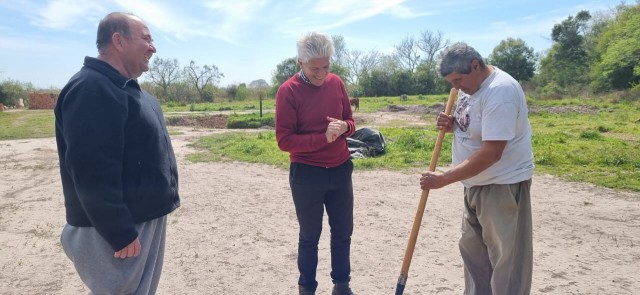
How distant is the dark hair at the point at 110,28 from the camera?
2023mm

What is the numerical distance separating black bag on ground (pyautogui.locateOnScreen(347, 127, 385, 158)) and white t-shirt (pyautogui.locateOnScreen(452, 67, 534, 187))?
655 centimetres

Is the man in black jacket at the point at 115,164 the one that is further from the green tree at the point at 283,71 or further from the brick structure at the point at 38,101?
the green tree at the point at 283,71

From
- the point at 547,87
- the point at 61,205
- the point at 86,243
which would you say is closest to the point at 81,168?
the point at 86,243

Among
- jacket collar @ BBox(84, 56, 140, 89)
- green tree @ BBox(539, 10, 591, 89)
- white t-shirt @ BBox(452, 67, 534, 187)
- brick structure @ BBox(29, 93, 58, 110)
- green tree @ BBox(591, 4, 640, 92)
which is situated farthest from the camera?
green tree @ BBox(539, 10, 591, 89)

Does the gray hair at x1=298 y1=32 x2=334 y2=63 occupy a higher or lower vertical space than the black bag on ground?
higher

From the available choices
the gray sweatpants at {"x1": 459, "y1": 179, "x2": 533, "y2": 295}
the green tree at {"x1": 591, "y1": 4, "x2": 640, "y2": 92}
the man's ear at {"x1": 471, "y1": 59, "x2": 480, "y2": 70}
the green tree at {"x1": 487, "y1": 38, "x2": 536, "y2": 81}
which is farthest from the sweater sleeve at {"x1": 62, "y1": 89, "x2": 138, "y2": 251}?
the green tree at {"x1": 487, "y1": 38, "x2": 536, "y2": 81}

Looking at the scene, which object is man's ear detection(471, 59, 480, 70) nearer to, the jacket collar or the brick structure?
the jacket collar

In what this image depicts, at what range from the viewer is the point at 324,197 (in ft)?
10.3

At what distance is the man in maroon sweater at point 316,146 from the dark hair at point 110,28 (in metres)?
1.11

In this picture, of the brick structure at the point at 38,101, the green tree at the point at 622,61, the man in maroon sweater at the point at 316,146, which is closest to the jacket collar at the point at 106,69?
the man in maroon sweater at the point at 316,146

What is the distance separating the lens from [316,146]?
2.86 meters

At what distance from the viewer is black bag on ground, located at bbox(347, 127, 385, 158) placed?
9.43 m

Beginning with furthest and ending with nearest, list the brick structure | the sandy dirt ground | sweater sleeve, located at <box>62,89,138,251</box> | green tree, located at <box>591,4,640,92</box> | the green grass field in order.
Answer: the brick structure < green tree, located at <box>591,4,640,92</box> < the green grass field < the sandy dirt ground < sweater sleeve, located at <box>62,89,138,251</box>

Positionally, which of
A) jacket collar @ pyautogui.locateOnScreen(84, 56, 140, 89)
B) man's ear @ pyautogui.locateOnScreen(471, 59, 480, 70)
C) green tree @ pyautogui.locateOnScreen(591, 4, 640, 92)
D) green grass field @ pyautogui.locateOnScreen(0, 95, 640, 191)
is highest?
green tree @ pyautogui.locateOnScreen(591, 4, 640, 92)
